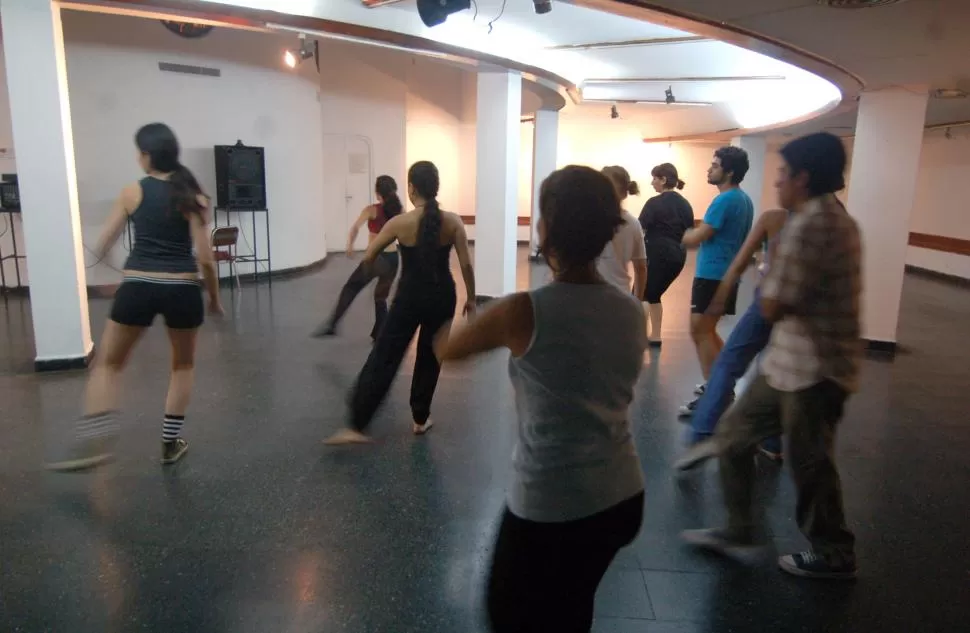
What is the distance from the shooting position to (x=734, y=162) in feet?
12.6

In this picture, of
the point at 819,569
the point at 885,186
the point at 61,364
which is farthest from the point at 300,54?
the point at 819,569

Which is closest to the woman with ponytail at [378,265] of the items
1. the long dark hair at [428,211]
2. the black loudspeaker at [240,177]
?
the long dark hair at [428,211]

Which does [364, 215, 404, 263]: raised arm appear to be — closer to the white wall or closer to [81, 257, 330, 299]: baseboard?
[81, 257, 330, 299]: baseboard

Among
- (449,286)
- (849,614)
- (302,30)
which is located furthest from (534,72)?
(849,614)

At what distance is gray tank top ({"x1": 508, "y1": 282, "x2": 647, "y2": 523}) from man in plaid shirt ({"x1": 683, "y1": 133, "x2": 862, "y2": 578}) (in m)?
1.03

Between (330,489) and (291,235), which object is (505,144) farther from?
(330,489)

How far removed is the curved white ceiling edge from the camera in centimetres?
524

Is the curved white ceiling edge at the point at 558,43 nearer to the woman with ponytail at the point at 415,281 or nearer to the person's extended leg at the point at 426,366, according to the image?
the woman with ponytail at the point at 415,281

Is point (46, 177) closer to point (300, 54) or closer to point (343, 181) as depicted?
point (300, 54)

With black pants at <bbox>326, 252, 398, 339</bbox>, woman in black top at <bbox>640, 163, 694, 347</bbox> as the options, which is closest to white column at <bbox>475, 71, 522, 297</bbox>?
black pants at <bbox>326, 252, 398, 339</bbox>

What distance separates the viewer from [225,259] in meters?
7.91

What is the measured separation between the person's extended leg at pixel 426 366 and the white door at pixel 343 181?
354 inches

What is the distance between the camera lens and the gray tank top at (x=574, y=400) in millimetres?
1387

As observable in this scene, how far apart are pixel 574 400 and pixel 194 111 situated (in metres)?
8.24
